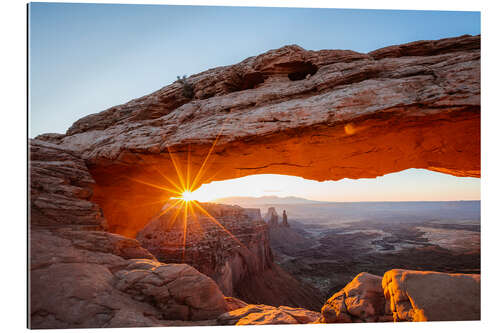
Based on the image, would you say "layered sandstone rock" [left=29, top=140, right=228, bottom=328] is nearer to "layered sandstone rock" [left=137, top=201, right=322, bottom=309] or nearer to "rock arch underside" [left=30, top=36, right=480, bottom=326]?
"rock arch underside" [left=30, top=36, right=480, bottom=326]

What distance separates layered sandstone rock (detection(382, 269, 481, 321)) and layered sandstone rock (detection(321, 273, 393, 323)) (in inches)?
9.1

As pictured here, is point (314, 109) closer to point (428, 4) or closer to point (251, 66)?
point (251, 66)

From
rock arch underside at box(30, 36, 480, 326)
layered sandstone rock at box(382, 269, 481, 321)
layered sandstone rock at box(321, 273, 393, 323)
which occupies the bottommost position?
layered sandstone rock at box(321, 273, 393, 323)

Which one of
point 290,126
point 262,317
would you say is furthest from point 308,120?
point 262,317

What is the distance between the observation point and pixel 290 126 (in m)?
5.38

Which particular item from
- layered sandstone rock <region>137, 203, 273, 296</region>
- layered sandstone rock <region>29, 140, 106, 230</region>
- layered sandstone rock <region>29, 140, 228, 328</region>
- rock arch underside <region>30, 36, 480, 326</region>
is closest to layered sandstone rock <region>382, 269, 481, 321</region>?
rock arch underside <region>30, 36, 480, 326</region>

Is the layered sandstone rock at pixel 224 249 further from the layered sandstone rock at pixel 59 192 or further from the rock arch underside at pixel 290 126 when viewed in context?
the layered sandstone rock at pixel 59 192

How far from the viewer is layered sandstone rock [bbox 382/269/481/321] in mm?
3445

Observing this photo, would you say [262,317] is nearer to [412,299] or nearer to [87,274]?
[412,299]

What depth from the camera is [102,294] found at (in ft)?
14.2

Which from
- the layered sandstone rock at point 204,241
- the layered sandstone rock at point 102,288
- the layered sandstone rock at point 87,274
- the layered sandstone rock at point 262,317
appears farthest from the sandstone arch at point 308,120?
the layered sandstone rock at point 204,241

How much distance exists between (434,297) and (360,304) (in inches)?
45.8
